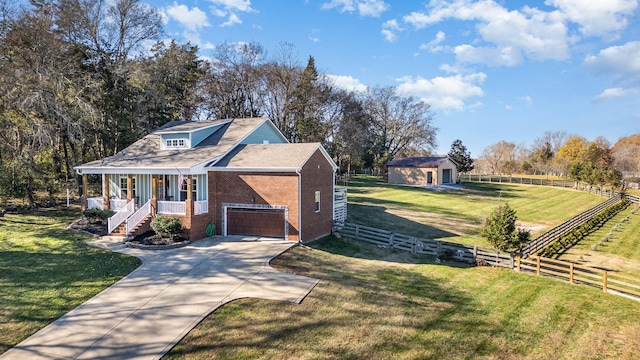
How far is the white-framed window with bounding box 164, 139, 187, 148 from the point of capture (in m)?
24.0

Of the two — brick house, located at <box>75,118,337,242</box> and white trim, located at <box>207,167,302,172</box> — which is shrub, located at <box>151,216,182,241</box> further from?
white trim, located at <box>207,167,302,172</box>

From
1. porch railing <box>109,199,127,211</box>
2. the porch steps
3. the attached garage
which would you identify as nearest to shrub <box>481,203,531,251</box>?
the attached garage

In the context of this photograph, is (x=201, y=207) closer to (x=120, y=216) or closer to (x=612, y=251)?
(x=120, y=216)

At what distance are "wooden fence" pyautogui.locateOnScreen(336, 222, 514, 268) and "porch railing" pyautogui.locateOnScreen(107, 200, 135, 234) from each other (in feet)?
39.4

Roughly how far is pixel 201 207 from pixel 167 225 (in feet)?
7.45

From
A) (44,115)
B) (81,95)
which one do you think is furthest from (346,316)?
(81,95)

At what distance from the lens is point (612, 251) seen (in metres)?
23.6

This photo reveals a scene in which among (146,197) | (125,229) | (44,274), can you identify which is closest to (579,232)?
(146,197)

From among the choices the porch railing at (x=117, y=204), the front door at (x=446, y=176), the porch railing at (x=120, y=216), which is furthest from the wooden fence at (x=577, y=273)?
the front door at (x=446, y=176)

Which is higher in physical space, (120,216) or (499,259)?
(120,216)

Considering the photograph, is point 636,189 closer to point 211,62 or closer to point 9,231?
point 211,62

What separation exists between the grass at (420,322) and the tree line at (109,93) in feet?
69.7

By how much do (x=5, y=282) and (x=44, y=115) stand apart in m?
17.0

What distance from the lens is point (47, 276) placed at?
13648 millimetres
